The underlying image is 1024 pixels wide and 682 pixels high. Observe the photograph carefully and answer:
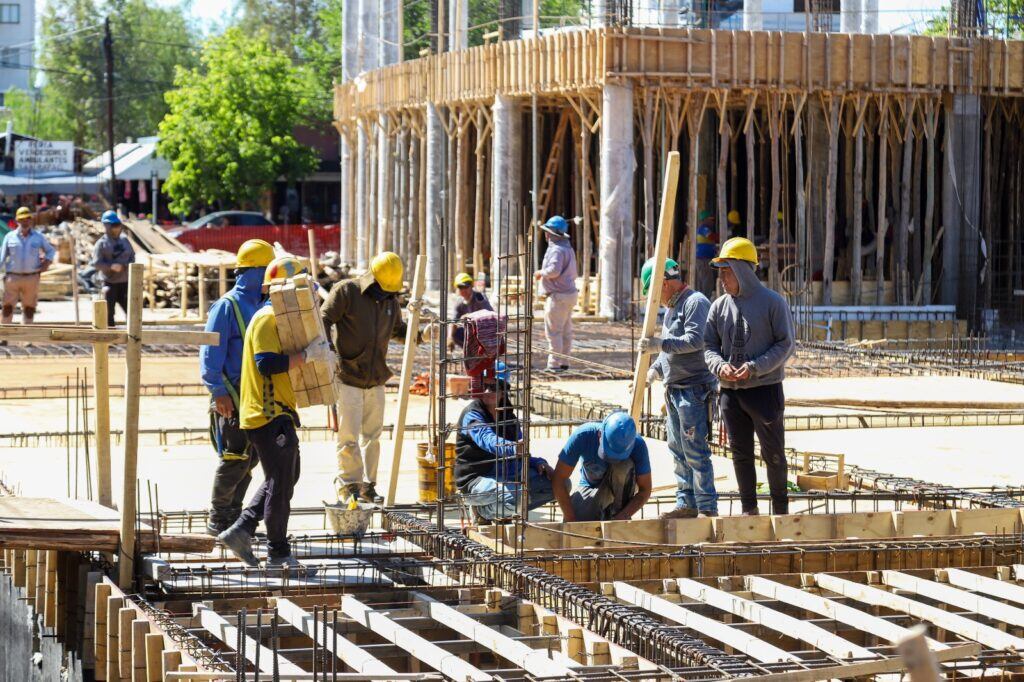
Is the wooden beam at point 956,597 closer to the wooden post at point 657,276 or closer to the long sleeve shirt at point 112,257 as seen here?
the wooden post at point 657,276

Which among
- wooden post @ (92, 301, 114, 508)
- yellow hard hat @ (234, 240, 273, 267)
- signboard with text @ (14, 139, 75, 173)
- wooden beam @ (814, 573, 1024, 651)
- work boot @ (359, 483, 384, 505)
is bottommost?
wooden beam @ (814, 573, 1024, 651)

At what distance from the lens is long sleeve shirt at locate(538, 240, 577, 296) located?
64.1 feet

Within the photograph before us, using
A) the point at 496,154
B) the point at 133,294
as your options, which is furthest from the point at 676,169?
the point at 496,154

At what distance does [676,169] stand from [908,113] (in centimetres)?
1595

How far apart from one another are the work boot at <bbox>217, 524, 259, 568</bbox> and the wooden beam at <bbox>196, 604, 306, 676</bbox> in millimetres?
714

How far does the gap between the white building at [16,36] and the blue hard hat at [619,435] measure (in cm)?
10178

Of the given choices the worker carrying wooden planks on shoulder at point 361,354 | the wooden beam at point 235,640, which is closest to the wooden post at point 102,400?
the worker carrying wooden planks on shoulder at point 361,354

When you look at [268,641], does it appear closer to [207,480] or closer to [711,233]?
[207,480]

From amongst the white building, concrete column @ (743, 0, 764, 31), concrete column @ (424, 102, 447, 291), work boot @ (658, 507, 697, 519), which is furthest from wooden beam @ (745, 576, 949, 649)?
the white building

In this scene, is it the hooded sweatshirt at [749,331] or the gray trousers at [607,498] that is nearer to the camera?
the gray trousers at [607,498]

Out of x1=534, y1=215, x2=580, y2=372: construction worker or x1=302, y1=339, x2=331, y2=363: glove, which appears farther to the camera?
x1=534, y1=215, x2=580, y2=372: construction worker

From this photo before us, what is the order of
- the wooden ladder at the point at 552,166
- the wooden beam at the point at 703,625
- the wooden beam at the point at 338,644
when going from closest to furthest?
the wooden beam at the point at 338,644
the wooden beam at the point at 703,625
the wooden ladder at the point at 552,166

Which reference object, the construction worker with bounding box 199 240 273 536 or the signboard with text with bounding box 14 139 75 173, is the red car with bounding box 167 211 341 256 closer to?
the signboard with text with bounding box 14 139 75 173

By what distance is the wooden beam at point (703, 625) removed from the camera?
7.09 m
